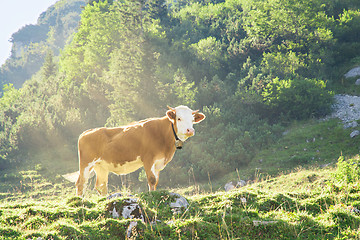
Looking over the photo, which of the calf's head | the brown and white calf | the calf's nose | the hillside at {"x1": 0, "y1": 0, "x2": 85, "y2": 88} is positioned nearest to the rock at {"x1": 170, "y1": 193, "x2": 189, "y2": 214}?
the brown and white calf

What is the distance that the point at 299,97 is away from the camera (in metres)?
27.7

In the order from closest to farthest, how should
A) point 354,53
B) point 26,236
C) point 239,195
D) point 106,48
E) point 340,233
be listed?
point 26,236, point 340,233, point 239,195, point 354,53, point 106,48

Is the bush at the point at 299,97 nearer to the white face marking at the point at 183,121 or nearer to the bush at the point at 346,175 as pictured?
the bush at the point at 346,175

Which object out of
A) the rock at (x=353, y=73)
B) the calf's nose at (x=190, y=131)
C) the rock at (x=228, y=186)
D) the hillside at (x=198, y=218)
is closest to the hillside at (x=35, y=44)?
the rock at (x=353, y=73)

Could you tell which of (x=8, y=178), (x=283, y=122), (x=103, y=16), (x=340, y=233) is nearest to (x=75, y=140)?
(x=8, y=178)

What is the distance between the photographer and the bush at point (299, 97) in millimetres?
27359

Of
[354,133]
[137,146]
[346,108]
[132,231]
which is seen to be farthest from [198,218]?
[346,108]

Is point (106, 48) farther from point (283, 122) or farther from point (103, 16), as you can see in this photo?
point (283, 122)

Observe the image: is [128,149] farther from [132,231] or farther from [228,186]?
[228,186]

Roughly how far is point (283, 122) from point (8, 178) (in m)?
24.5

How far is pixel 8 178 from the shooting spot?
1040 inches

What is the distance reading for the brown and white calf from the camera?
299 inches

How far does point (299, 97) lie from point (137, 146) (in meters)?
23.2

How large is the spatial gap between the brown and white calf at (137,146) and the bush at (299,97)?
869 inches
